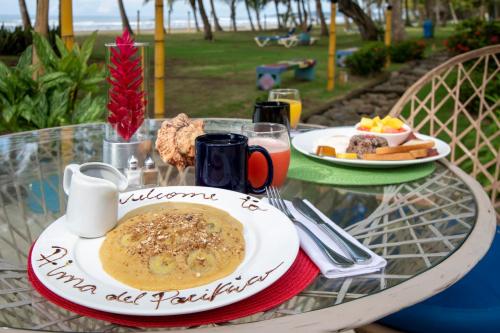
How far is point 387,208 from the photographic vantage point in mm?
1336

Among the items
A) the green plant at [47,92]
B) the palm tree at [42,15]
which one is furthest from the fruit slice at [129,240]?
the palm tree at [42,15]

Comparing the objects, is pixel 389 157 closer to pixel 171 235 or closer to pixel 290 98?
pixel 290 98

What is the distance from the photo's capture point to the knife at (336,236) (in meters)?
0.98

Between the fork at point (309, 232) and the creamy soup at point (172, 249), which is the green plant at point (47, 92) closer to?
the fork at point (309, 232)

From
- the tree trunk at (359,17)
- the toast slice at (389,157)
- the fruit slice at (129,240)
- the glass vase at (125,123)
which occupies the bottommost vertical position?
the fruit slice at (129,240)

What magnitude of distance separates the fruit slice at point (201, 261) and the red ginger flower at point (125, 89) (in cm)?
63

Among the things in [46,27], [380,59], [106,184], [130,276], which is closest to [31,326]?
[130,276]

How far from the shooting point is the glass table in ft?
2.64

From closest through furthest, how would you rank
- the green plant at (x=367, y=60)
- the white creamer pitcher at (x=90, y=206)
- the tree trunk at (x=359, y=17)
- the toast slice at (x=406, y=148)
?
the white creamer pitcher at (x=90, y=206) → the toast slice at (x=406, y=148) → the green plant at (x=367, y=60) → the tree trunk at (x=359, y=17)

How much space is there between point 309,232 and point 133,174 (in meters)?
0.57

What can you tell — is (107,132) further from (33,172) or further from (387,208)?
(387,208)

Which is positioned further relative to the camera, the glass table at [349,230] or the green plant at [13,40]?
the green plant at [13,40]

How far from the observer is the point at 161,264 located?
2.96ft

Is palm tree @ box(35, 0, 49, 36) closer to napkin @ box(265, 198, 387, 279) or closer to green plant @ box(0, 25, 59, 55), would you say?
napkin @ box(265, 198, 387, 279)
